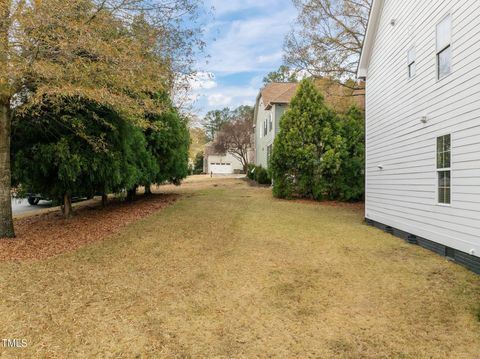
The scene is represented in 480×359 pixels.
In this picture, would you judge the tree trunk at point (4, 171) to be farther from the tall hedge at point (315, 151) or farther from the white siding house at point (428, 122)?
the tall hedge at point (315, 151)

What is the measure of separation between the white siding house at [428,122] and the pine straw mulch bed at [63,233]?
718 cm

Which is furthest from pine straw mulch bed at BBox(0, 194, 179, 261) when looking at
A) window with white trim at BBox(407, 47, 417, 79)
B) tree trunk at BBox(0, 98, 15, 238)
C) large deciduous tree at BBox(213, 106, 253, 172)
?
large deciduous tree at BBox(213, 106, 253, 172)

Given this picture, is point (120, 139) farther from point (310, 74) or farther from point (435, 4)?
point (310, 74)

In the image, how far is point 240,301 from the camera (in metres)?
4.53

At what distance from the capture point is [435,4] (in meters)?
6.94

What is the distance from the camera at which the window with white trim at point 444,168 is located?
21.3 ft

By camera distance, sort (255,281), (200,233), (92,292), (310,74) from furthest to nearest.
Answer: (310,74), (200,233), (255,281), (92,292)

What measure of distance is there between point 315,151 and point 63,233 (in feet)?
37.1

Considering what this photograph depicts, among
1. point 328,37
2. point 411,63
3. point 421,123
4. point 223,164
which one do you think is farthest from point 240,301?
point 223,164

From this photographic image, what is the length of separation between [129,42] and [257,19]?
675cm

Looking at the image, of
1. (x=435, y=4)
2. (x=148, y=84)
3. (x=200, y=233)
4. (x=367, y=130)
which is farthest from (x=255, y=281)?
(x=367, y=130)

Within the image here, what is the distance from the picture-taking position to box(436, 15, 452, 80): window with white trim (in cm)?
643

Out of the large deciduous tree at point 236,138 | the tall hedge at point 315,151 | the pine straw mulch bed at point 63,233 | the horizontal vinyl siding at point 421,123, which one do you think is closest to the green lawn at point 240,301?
the pine straw mulch bed at point 63,233

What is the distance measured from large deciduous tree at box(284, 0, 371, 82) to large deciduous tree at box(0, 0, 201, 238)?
8914mm
